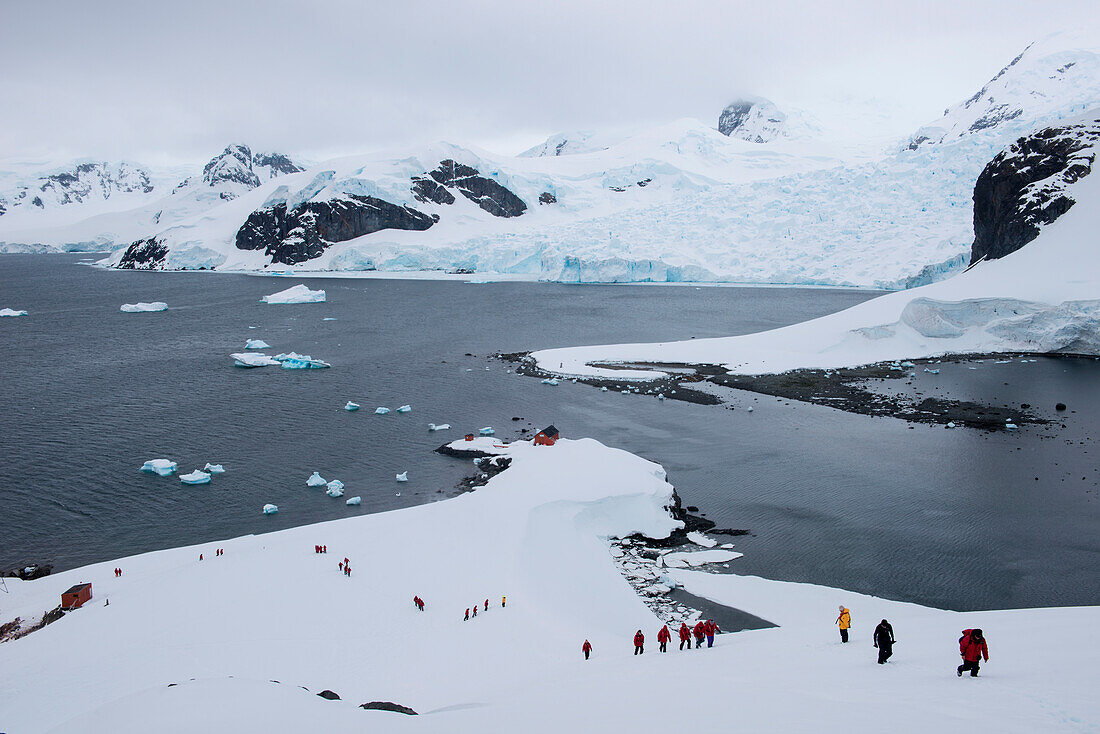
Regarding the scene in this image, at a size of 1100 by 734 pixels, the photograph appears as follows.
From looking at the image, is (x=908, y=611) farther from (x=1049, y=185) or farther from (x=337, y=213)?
(x=337, y=213)

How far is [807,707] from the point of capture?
1010 cm

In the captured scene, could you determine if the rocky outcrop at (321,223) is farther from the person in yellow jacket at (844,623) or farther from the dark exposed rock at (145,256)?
the person in yellow jacket at (844,623)

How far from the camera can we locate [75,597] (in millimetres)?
17969

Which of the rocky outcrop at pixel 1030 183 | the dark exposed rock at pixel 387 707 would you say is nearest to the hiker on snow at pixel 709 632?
the dark exposed rock at pixel 387 707

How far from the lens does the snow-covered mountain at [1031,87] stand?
390 ft

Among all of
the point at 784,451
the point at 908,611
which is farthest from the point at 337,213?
the point at 908,611

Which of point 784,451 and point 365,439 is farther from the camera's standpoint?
point 365,439

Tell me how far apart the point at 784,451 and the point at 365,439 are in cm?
2086

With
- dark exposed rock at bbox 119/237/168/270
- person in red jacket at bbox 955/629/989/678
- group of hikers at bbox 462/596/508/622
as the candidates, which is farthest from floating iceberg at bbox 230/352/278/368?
dark exposed rock at bbox 119/237/168/270

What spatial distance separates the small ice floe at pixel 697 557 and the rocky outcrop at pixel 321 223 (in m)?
114

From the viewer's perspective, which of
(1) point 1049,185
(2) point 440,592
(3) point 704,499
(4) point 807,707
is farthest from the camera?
(1) point 1049,185

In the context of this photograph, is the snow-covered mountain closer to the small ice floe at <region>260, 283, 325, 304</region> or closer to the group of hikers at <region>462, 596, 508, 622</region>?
the small ice floe at <region>260, 283, 325, 304</region>

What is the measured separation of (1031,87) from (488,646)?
15613 cm

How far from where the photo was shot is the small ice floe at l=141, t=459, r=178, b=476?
29328 mm
